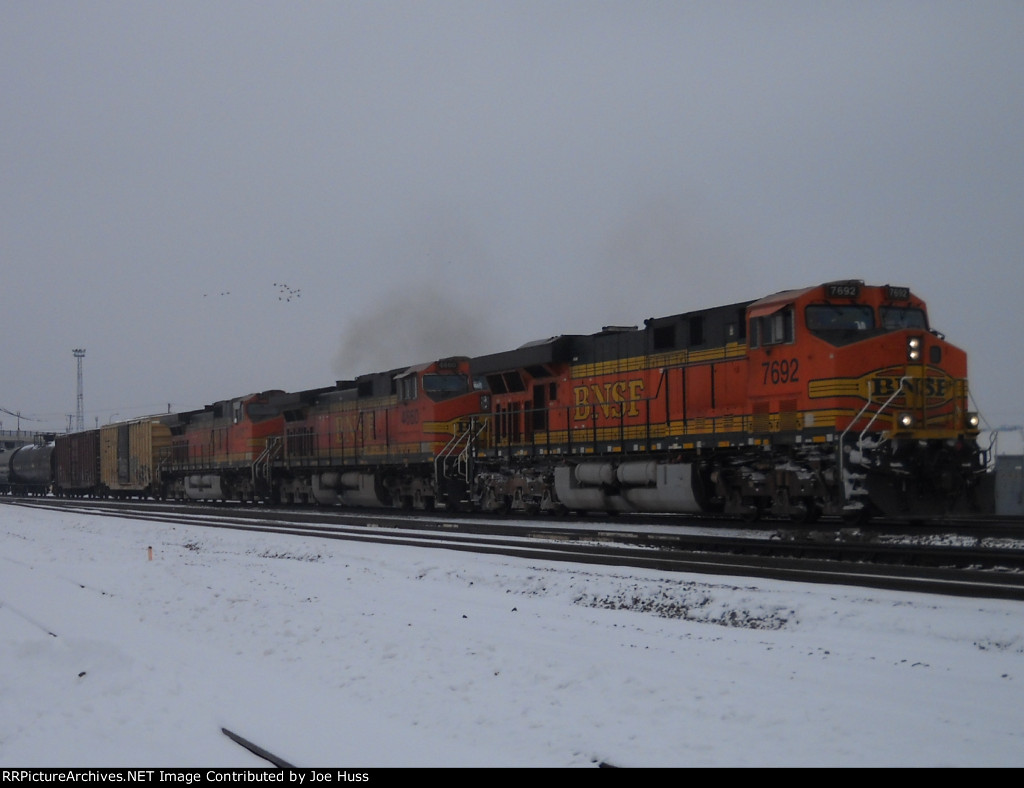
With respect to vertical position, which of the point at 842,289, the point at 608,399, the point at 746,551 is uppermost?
the point at 842,289

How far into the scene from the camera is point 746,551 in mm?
13680

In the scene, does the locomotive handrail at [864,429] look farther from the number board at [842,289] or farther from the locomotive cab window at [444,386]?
the locomotive cab window at [444,386]

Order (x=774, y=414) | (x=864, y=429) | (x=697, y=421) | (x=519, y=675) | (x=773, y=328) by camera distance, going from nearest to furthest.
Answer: (x=519, y=675), (x=864, y=429), (x=774, y=414), (x=773, y=328), (x=697, y=421)

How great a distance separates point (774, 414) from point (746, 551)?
354 cm

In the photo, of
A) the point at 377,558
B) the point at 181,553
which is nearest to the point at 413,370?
the point at 181,553

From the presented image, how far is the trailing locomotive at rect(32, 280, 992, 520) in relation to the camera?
599 inches

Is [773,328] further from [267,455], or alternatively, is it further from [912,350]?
[267,455]

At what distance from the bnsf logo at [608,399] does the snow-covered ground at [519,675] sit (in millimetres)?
8250

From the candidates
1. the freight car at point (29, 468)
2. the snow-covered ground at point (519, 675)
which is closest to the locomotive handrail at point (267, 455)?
the snow-covered ground at point (519, 675)

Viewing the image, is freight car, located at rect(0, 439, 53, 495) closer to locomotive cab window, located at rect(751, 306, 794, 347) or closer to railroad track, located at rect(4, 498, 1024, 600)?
railroad track, located at rect(4, 498, 1024, 600)

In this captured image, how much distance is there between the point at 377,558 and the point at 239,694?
24.8ft

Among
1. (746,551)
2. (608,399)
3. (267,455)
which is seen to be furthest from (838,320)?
(267,455)
